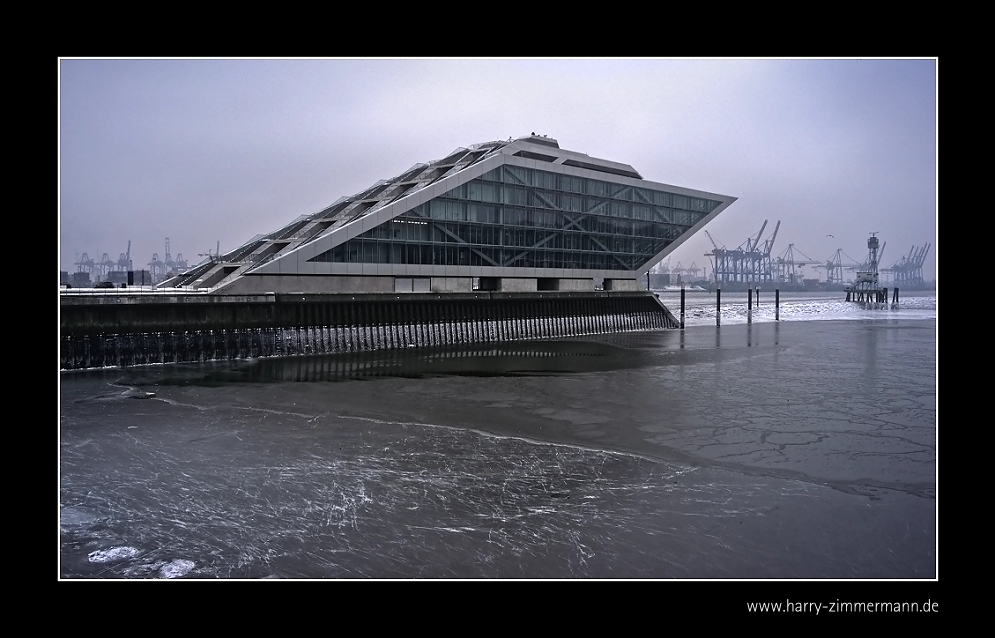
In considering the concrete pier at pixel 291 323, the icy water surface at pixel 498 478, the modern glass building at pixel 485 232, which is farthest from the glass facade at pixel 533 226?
the icy water surface at pixel 498 478

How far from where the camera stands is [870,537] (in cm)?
906

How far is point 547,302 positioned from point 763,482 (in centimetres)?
3643

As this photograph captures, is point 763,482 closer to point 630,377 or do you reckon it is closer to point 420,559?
point 420,559

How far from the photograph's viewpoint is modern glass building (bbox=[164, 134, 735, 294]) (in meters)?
39.2

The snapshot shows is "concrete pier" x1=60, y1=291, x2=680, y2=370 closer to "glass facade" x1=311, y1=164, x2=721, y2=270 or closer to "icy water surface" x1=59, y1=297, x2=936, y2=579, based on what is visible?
"glass facade" x1=311, y1=164, x2=721, y2=270

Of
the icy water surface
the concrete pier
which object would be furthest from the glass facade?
the icy water surface

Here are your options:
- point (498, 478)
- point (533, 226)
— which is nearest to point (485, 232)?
point (533, 226)

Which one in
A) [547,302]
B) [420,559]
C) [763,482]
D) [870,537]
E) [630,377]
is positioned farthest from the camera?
[547,302]

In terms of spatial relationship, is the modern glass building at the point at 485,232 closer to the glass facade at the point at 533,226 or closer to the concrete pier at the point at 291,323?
the glass facade at the point at 533,226

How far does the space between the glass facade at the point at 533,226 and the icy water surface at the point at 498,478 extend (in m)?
20.1

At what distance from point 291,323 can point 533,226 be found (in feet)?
74.3

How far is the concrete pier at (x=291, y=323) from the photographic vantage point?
28.6 metres

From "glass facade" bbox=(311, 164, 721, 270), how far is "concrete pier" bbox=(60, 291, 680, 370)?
4066 millimetres
